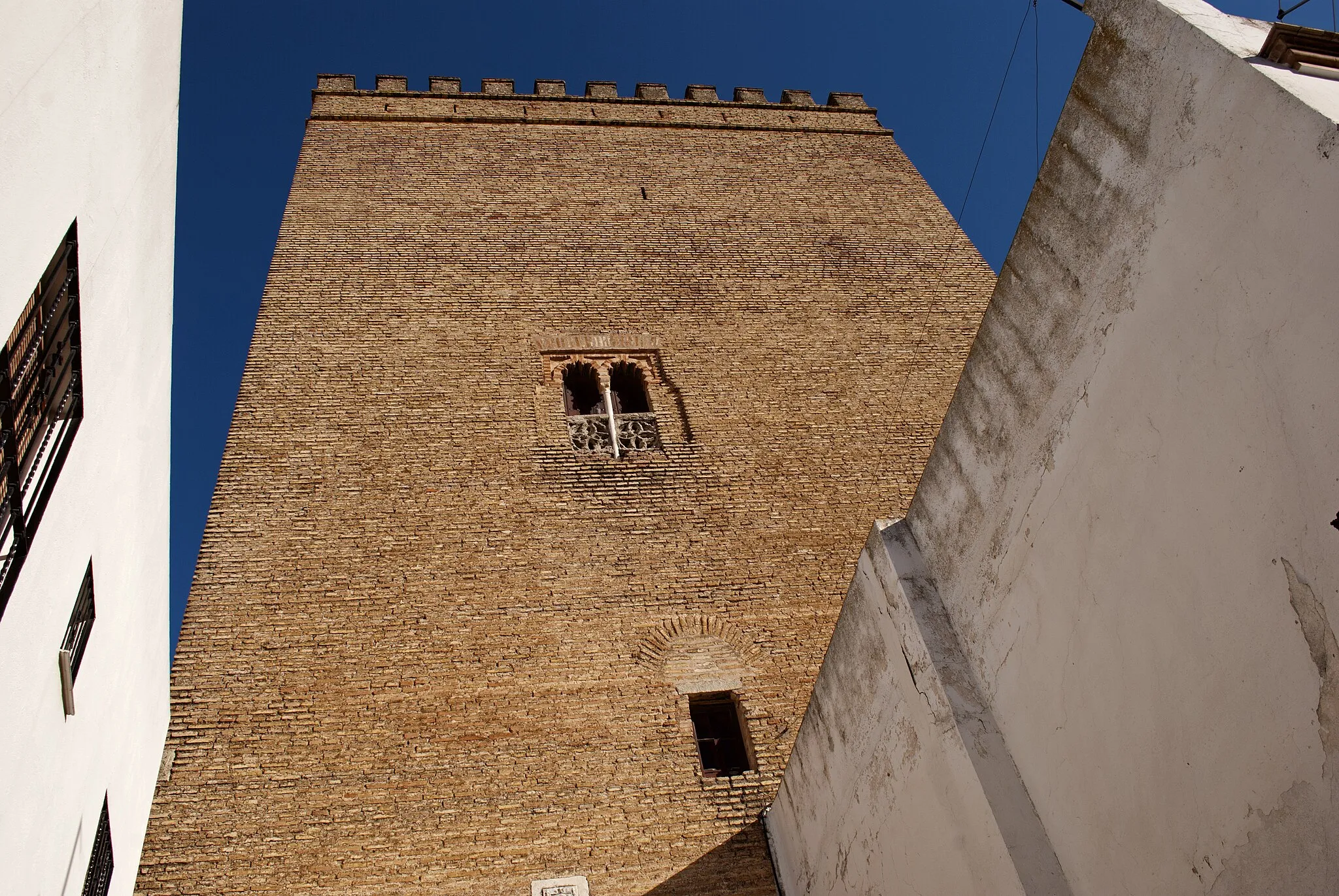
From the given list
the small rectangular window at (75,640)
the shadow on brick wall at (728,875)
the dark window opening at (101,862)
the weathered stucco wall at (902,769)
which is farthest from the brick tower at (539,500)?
the small rectangular window at (75,640)

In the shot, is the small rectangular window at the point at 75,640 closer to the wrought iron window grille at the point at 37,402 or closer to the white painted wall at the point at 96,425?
the white painted wall at the point at 96,425

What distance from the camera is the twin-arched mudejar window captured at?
24.8 feet

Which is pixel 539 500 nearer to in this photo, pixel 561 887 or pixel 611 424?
pixel 611 424

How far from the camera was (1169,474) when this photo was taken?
2.73m

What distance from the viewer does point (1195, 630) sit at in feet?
8.44

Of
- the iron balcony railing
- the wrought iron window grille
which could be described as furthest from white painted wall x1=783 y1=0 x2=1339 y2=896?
the iron balcony railing

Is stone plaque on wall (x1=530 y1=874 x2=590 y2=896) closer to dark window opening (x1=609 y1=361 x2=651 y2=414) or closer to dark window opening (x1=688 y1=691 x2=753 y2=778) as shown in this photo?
dark window opening (x1=688 y1=691 x2=753 y2=778)

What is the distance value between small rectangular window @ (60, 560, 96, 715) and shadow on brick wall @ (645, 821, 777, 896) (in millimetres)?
2736

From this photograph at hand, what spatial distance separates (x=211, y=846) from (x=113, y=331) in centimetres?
253

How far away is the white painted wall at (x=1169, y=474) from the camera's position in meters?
2.27

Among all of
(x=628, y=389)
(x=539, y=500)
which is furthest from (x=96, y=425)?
Result: (x=628, y=389)

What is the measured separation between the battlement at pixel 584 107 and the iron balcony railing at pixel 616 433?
4.99 metres

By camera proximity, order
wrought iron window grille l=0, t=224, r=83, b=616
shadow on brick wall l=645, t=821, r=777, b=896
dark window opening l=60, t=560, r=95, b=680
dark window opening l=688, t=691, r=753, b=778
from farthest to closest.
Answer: dark window opening l=688, t=691, r=753, b=778 → shadow on brick wall l=645, t=821, r=777, b=896 → dark window opening l=60, t=560, r=95, b=680 → wrought iron window grille l=0, t=224, r=83, b=616

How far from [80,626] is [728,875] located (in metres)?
3.12
